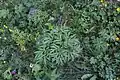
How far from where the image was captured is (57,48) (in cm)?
454

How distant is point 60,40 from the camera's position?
461 cm

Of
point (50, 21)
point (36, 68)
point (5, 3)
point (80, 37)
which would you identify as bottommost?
point (36, 68)

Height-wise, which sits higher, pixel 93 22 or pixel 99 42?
pixel 93 22

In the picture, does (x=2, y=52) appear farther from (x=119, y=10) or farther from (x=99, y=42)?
(x=119, y=10)

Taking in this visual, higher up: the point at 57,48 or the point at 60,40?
the point at 60,40

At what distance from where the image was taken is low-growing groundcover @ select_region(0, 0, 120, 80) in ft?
14.9

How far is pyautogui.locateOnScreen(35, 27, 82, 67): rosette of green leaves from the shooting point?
14.8 feet

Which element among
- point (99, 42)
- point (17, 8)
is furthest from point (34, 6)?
point (99, 42)

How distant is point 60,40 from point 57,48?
6.2 inches

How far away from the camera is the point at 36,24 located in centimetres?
505

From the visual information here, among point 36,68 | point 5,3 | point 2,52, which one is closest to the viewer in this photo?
point 36,68

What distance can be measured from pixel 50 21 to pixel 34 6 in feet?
1.54

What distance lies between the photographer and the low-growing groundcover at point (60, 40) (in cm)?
453

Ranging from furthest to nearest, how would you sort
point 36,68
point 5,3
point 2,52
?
point 5,3 → point 2,52 → point 36,68
